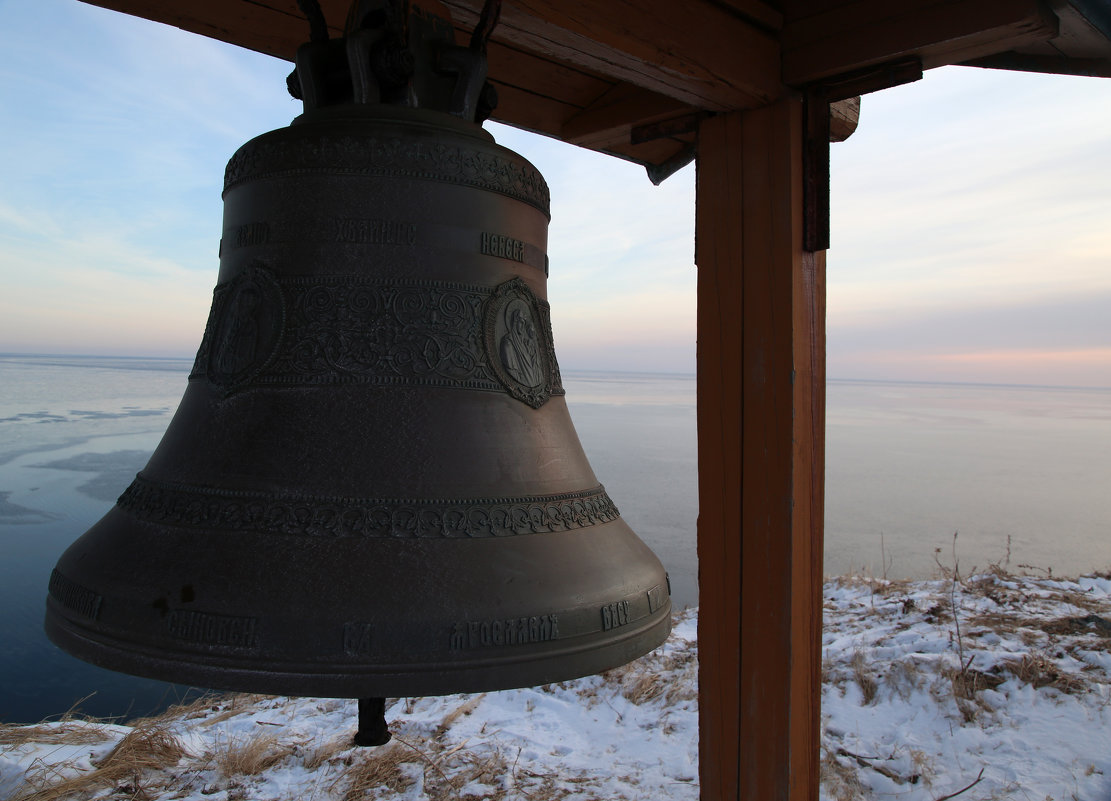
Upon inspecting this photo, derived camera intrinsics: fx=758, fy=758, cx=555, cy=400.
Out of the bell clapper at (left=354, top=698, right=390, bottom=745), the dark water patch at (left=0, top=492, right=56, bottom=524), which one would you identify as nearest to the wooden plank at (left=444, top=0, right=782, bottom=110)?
the bell clapper at (left=354, top=698, right=390, bottom=745)

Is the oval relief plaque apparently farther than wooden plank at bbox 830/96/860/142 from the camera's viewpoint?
No

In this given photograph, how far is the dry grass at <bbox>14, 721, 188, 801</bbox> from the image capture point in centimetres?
253

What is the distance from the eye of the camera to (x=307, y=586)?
82 centimetres

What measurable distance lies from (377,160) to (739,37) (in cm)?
87

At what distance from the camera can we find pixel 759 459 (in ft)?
5.25

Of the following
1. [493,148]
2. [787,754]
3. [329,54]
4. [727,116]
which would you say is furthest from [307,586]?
[727,116]

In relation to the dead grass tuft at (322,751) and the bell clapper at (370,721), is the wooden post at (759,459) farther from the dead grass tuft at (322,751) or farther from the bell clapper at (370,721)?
the dead grass tuft at (322,751)

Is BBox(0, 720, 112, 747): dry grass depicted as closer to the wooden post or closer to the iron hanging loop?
the wooden post

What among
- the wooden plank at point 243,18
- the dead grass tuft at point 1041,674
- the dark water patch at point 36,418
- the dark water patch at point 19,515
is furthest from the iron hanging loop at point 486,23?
the dark water patch at point 36,418

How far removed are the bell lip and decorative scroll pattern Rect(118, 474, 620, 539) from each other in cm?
15

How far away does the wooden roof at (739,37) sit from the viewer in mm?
1291

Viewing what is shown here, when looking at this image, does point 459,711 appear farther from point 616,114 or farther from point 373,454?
point 373,454

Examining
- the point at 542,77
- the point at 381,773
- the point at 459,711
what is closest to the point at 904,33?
the point at 542,77

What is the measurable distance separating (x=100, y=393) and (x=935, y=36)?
16.9m
